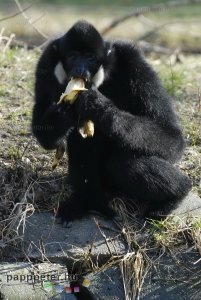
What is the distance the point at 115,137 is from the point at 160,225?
0.82 metres

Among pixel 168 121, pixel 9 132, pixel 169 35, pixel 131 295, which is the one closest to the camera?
pixel 131 295

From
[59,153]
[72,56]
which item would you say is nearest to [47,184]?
[59,153]

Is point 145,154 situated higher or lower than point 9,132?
higher

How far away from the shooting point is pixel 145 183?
17.2 ft

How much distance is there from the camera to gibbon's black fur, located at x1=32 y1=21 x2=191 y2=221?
5199 millimetres

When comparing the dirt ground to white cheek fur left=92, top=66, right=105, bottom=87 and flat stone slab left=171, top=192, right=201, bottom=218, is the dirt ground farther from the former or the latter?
white cheek fur left=92, top=66, right=105, bottom=87

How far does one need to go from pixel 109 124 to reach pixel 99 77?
1.64ft

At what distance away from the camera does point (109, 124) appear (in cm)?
512

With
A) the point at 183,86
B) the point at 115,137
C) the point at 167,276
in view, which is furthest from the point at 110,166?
the point at 183,86

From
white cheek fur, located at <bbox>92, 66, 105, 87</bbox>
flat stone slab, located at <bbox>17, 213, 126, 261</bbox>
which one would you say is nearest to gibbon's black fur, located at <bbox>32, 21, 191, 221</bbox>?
white cheek fur, located at <bbox>92, 66, 105, 87</bbox>

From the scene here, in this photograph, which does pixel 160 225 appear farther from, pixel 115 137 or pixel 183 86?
pixel 183 86

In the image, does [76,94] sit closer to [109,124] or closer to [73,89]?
[73,89]

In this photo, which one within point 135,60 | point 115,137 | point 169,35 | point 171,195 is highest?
point 135,60

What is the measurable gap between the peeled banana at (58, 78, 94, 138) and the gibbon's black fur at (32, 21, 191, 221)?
0.14ft
